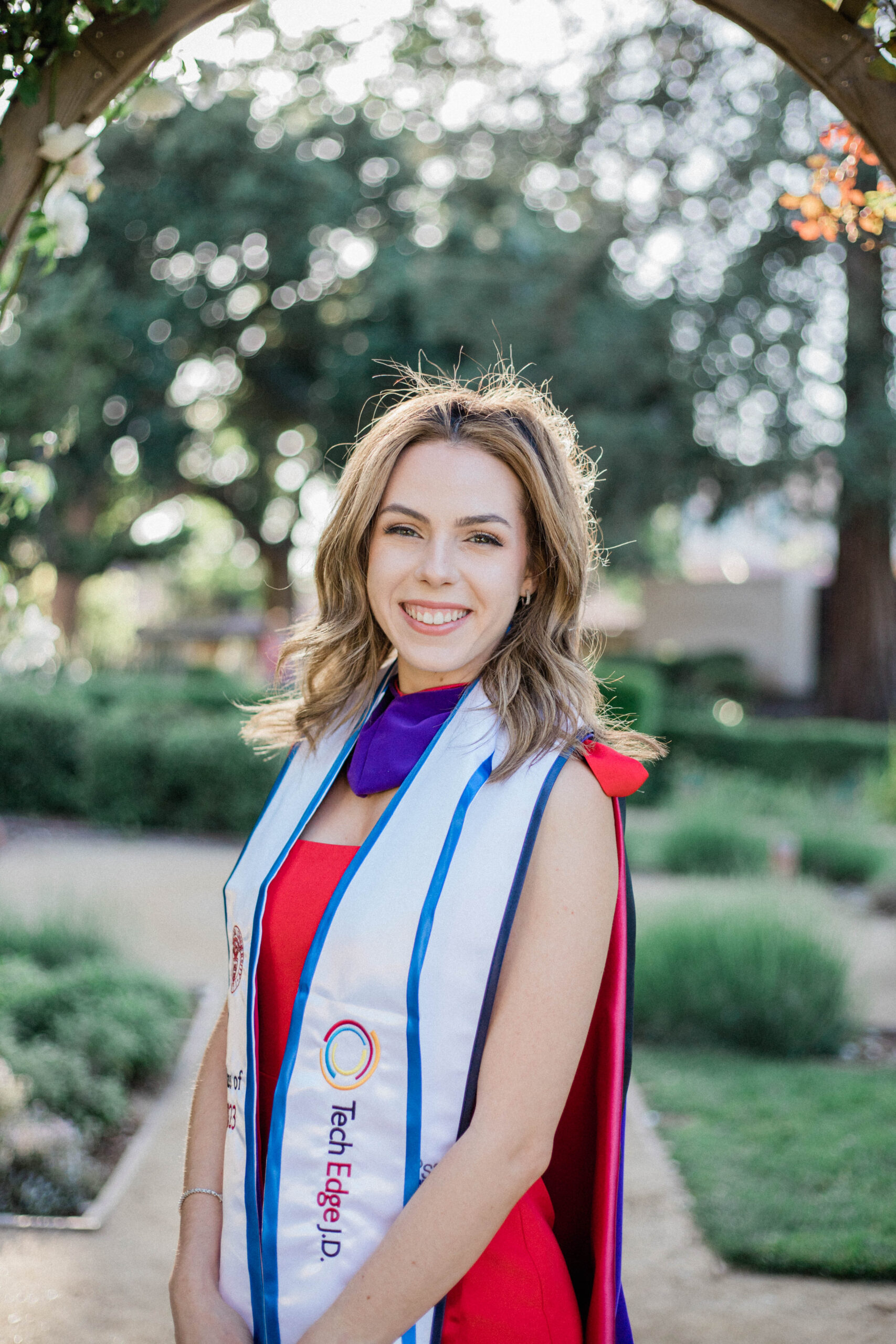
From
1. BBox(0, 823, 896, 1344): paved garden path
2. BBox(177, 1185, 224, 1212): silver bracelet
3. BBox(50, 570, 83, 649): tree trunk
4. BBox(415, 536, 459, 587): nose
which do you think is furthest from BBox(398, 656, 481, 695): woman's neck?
BBox(50, 570, 83, 649): tree trunk

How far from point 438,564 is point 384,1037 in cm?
70

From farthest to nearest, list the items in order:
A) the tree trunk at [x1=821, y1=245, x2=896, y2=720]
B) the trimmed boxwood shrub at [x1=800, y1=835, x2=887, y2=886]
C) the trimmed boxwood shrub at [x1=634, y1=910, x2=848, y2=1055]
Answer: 1. the tree trunk at [x1=821, y1=245, x2=896, y2=720]
2. the trimmed boxwood shrub at [x1=800, y1=835, x2=887, y2=886]
3. the trimmed boxwood shrub at [x1=634, y1=910, x2=848, y2=1055]

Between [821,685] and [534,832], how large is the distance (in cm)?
1887

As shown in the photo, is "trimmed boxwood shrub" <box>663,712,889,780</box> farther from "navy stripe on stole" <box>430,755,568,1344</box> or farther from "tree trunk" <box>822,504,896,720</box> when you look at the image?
"navy stripe on stole" <box>430,755,568,1344</box>

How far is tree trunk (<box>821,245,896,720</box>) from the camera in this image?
53.5ft

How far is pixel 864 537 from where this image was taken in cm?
1816

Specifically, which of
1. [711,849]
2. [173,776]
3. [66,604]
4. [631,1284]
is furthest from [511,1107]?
[66,604]

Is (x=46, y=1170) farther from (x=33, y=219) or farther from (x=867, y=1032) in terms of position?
(x=867, y=1032)

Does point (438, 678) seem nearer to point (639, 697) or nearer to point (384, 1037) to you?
point (384, 1037)

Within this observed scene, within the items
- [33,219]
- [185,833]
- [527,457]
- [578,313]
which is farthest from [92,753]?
[578,313]

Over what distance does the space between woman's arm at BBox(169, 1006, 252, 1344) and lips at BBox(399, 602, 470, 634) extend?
716 mm

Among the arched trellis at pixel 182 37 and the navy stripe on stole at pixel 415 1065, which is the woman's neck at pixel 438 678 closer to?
the navy stripe on stole at pixel 415 1065

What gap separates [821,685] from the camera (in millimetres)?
19344

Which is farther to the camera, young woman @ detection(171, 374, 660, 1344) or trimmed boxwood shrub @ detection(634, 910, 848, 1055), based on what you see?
trimmed boxwood shrub @ detection(634, 910, 848, 1055)
